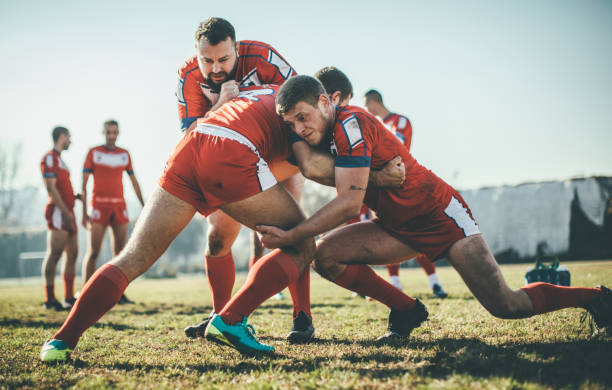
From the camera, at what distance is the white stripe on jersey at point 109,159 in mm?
7168

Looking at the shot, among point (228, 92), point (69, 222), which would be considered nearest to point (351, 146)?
point (228, 92)

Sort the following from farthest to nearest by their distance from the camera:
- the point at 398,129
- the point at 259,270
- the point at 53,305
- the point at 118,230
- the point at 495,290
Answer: the point at 118,230
the point at 398,129
the point at 53,305
the point at 495,290
the point at 259,270

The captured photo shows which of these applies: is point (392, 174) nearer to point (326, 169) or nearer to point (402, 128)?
point (326, 169)

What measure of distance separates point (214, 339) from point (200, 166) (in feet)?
3.39

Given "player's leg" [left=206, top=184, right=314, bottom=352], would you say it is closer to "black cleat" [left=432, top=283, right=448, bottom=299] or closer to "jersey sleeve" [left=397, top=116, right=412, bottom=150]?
"black cleat" [left=432, top=283, right=448, bottom=299]

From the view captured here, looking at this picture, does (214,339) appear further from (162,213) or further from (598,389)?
(598,389)

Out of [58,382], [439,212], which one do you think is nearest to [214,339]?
[58,382]

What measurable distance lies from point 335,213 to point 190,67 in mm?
1860

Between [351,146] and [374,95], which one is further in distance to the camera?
[374,95]

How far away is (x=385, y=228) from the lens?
3115mm

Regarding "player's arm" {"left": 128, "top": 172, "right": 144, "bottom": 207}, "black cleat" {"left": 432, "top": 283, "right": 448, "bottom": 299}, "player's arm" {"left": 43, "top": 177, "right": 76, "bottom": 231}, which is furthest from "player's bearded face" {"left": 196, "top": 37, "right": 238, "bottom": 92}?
"player's arm" {"left": 128, "top": 172, "right": 144, "bottom": 207}

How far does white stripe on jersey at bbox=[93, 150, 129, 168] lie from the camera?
7.17 m

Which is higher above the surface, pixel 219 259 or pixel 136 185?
pixel 136 185

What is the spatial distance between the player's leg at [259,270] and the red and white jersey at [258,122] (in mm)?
334
